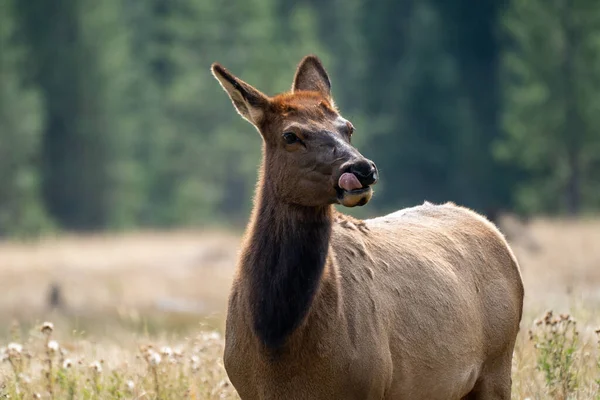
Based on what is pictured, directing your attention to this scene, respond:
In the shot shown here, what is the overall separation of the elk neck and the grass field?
1.45m

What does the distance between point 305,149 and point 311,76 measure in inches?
44.2

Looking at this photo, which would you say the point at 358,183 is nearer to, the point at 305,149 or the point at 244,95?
the point at 305,149

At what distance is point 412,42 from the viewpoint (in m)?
48.6

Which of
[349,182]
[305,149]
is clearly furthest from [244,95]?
[349,182]

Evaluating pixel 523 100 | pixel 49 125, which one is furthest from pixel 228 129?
pixel 523 100

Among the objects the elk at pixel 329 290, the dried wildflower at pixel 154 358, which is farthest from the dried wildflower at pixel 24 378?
the elk at pixel 329 290

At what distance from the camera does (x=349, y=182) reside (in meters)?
5.32

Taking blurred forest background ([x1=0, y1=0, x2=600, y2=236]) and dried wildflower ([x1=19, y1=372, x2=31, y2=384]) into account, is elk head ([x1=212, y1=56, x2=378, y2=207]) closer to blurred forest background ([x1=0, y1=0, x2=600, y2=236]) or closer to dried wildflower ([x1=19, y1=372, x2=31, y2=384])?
dried wildflower ([x1=19, y1=372, x2=31, y2=384])

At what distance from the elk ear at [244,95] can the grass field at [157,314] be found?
6.07 feet

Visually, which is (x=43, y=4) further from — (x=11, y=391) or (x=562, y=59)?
(x=11, y=391)

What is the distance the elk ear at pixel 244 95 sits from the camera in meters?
5.64

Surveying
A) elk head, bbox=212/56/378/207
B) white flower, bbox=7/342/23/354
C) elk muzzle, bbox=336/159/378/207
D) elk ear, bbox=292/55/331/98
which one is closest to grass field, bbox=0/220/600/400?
white flower, bbox=7/342/23/354

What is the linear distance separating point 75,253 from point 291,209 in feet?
70.7

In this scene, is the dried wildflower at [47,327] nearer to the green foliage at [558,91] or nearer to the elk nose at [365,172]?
the elk nose at [365,172]
